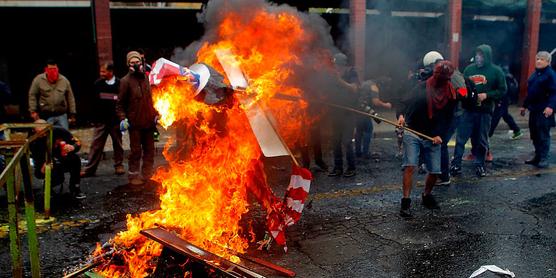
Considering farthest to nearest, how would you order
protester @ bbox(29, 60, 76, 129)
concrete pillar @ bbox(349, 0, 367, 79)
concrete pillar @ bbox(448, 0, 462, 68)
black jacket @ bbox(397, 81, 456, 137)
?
concrete pillar @ bbox(448, 0, 462, 68) → concrete pillar @ bbox(349, 0, 367, 79) → protester @ bbox(29, 60, 76, 129) → black jacket @ bbox(397, 81, 456, 137)

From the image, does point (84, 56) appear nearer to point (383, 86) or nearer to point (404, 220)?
point (383, 86)

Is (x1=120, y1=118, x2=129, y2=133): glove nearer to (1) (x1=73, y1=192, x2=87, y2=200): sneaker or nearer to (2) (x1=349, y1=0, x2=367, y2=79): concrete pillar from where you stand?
(1) (x1=73, y1=192, x2=87, y2=200): sneaker

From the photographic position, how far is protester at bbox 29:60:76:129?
8305 millimetres

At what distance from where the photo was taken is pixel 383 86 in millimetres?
10500

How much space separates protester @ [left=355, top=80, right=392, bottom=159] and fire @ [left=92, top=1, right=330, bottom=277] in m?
3.55

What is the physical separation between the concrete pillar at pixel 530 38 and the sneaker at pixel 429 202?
12.5 m

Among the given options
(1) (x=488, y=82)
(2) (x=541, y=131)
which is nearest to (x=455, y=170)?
(1) (x=488, y=82)

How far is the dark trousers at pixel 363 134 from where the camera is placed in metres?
9.21

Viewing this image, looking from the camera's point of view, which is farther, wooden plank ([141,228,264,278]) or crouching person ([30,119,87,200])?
crouching person ([30,119,87,200])

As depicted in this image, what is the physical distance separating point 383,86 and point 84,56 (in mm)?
8333

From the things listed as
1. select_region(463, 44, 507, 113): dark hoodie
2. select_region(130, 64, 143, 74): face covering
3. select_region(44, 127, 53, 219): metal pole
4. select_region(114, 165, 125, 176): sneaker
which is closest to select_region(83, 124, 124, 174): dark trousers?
select_region(114, 165, 125, 176): sneaker

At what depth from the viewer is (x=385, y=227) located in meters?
5.69

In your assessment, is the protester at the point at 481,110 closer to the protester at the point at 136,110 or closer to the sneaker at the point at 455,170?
the sneaker at the point at 455,170

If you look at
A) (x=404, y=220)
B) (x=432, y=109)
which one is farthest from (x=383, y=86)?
(x=404, y=220)
